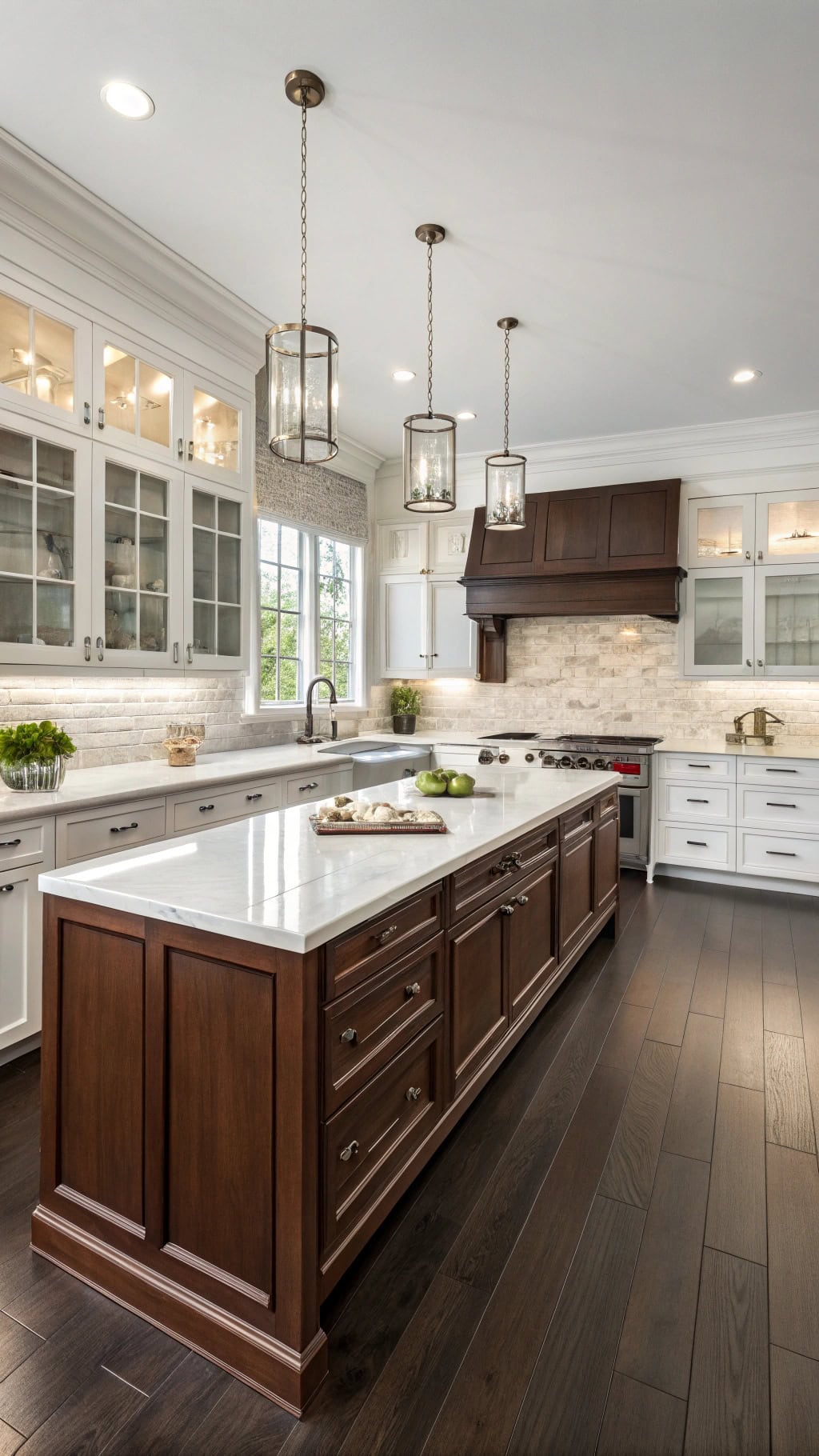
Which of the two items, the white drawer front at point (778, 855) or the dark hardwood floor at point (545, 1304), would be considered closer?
the dark hardwood floor at point (545, 1304)

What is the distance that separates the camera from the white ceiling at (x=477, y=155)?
2088 mm

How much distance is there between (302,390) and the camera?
192 centimetres

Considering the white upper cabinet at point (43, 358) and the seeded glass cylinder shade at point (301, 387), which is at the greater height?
the white upper cabinet at point (43, 358)

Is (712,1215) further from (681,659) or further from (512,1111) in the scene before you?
(681,659)

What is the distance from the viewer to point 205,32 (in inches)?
82.8

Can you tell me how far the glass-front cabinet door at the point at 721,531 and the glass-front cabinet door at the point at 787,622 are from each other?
0.67 feet

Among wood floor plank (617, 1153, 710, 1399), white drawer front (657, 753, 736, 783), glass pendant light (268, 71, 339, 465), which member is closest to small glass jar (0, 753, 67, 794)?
glass pendant light (268, 71, 339, 465)

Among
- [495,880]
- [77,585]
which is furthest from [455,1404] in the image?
[77,585]

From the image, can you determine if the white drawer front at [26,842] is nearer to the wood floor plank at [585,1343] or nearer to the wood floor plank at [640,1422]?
the wood floor plank at [585,1343]

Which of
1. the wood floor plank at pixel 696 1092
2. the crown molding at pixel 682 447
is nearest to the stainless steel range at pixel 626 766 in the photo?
the crown molding at pixel 682 447

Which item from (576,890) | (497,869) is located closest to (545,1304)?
(497,869)

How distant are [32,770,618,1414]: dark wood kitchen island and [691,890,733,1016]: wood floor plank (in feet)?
5.03

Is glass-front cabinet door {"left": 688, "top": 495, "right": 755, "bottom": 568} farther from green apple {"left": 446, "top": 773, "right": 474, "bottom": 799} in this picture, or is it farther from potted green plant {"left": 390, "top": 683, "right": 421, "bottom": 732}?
green apple {"left": 446, "top": 773, "right": 474, "bottom": 799}

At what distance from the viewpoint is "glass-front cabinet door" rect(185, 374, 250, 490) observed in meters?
3.68
